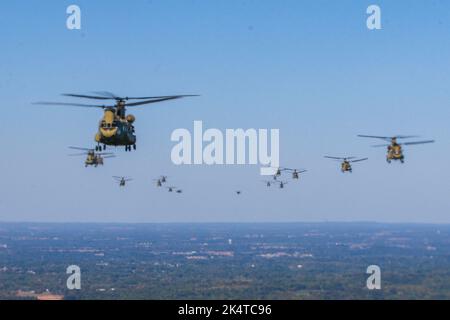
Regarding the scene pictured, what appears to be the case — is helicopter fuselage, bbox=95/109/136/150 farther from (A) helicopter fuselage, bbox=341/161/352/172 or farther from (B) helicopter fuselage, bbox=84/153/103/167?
(A) helicopter fuselage, bbox=341/161/352/172

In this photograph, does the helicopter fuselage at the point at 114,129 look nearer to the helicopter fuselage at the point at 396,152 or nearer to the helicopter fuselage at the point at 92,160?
the helicopter fuselage at the point at 92,160

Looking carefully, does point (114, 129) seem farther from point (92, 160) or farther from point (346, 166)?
point (346, 166)

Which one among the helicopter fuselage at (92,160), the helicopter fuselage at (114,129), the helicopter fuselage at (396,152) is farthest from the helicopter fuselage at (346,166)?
the helicopter fuselage at (114,129)

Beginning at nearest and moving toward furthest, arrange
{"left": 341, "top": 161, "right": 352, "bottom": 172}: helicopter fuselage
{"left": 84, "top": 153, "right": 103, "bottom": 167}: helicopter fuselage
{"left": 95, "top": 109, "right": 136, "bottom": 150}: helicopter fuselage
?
{"left": 95, "top": 109, "right": 136, "bottom": 150}: helicopter fuselage → {"left": 84, "top": 153, "right": 103, "bottom": 167}: helicopter fuselage → {"left": 341, "top": 161, "right": 352, "bottom": 172}: helicopter fuselage

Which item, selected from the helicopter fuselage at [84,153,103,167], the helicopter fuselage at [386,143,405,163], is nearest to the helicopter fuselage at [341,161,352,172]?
the helicopter fuselage at [386,143,405,163]

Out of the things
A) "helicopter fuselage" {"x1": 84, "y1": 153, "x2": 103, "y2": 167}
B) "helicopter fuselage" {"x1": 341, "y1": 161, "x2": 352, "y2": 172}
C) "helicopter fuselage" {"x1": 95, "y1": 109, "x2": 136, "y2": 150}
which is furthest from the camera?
"helicopter fuselage" {"x1": 341, "y1": 161, "x2": 352, "y2": 172}

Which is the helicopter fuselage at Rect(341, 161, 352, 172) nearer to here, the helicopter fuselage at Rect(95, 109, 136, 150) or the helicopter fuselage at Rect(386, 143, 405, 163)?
the helicopter fuselage at Rect(386, 143, 405, 163)

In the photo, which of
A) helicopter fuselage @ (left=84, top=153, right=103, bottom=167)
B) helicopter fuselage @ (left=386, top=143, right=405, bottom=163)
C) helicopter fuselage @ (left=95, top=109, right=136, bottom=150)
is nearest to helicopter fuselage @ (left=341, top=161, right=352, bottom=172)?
helicopter fuselage @ (left=386, top=143, right=405, bottom=163)

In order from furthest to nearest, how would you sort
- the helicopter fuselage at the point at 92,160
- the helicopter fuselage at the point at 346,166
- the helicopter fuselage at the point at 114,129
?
1. the helicopter fuselage at the point at 346,166
2. the helicopter fuselage at the point at 92,160
3. the helicopter fuselage at the point at 114,129

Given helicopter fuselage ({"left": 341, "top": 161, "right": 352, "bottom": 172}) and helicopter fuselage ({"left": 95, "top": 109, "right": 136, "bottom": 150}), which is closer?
helicopter fuselage ({"left": 95, "top": 109, "right": 136, "bottom": 150})

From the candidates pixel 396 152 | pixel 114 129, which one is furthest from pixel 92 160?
pixel 396 152
